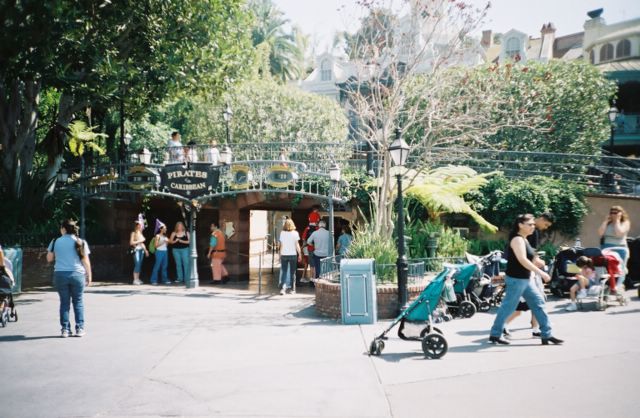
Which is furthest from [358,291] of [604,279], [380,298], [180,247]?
[180,247]

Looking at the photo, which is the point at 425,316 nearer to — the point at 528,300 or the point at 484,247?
the point at 528,300

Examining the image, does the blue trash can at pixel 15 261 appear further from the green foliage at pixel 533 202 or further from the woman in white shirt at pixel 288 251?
the green foliage at pixel 533 202

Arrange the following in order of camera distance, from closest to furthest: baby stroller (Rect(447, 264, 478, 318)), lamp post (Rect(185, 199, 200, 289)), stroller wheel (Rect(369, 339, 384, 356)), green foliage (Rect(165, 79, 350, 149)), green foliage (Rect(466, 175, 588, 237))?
stroller wheel (Rect(369, 339, 384, 356)) → baby stroller (Rect(447, 264, 478, 318)) → lamp post (Rect(185, 199, 200, 289)) → green foliage (Rect(466, 175, 588, 237)) → green foliage (Rect(165, 79, 350, 149))

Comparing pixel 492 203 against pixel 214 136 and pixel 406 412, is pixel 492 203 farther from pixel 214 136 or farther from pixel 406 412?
pixel 214 136

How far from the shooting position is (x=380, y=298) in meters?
10.2

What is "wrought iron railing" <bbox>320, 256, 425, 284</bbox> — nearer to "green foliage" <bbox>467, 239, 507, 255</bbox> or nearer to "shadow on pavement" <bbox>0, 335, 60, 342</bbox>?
"green foliage" <bbox>467, 239, 507, 255</bbox>

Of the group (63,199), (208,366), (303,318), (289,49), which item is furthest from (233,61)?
(289,49)

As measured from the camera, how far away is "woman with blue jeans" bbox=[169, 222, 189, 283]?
1598cm

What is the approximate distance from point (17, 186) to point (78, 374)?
40.3ft

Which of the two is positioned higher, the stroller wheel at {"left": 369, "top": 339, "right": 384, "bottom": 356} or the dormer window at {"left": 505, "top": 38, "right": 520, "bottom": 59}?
the dormer window at {"left": 505, "top": 38, "right": 520, "bottom": 59}

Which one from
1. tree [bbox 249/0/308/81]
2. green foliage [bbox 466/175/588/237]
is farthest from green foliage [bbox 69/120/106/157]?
tree [bbox 249/0/308/81]

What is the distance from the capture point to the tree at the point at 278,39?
157ft

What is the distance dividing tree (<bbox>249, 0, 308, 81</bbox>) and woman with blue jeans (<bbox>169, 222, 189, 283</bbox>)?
33.1 metres

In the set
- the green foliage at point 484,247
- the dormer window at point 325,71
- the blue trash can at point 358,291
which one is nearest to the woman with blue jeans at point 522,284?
the blue trash can at point 358,291
